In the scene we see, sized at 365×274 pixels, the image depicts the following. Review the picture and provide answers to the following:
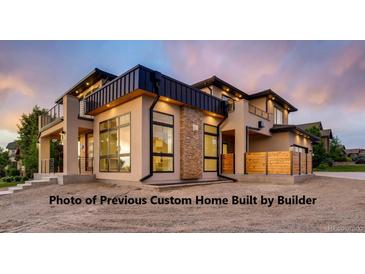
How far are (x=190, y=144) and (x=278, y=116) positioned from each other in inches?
416

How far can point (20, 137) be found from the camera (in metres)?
20.7

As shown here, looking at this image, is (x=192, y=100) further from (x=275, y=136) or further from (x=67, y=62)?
(x=275, y=136)

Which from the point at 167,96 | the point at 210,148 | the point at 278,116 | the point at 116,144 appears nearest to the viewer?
the point at 167,96

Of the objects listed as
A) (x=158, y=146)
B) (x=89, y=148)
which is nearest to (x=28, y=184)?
(x=89, y=148)

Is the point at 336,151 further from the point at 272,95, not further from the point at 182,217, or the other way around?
the point at 182,217

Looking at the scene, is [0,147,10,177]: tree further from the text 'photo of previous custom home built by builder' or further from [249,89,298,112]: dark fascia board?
[249,89,298,112]: dark fascia board

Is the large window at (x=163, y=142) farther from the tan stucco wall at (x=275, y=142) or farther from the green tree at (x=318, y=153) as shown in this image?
the green tree at (x=318, y=153)

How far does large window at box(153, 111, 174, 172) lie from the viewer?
7664mm

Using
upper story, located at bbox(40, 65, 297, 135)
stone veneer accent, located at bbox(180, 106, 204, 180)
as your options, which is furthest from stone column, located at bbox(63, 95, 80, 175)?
stone veneer accent, located at bbox(180, 106, 204, 180)

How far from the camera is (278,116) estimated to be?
16.2 metres

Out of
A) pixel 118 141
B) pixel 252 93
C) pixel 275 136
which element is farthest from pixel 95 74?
pixel 275 136

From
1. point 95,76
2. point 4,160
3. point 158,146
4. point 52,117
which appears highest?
point 95,76

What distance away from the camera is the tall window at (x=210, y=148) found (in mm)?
9992

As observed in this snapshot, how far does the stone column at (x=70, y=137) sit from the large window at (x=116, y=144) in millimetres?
1111
